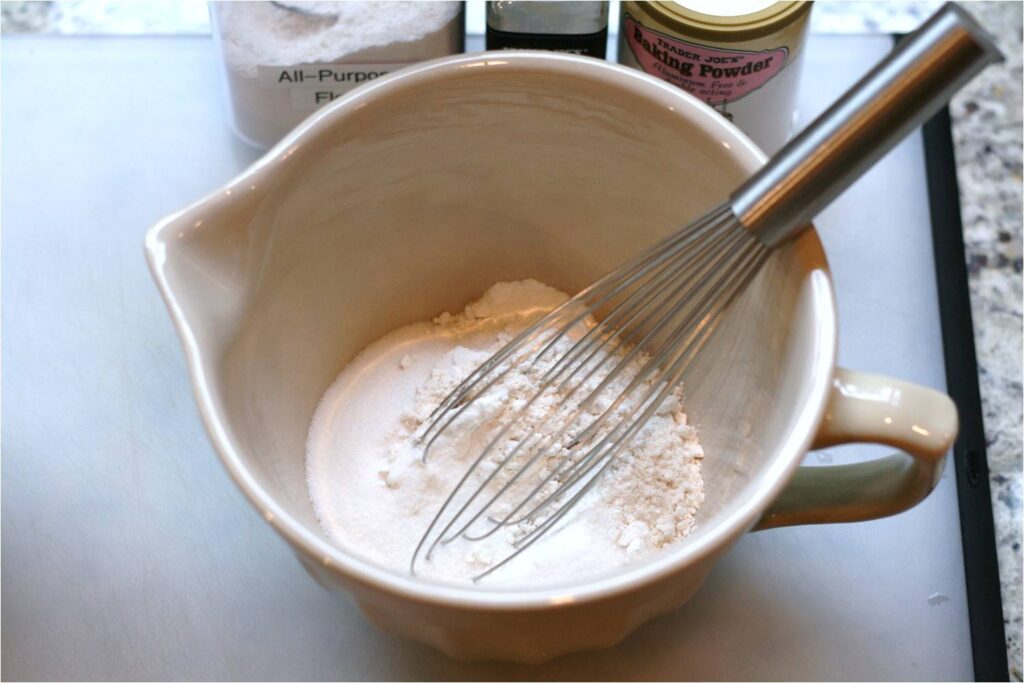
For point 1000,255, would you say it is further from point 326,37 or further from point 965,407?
point 326,37

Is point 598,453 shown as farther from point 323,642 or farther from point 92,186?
point 92,186

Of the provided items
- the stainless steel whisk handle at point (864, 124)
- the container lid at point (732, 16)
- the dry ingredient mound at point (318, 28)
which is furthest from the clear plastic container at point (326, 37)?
the stainless steel whisk handle at point (864, 124)

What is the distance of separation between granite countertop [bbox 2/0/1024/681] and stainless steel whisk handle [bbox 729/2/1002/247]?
205 millimetres

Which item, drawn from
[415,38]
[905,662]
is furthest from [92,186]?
[905,662]

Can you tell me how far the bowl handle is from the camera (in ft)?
1.24

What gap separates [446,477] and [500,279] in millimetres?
116

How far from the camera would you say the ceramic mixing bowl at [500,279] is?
37 centimetres

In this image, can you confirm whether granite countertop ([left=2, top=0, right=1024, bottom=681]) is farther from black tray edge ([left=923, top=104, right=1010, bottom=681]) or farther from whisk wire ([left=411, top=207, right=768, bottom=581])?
whisk wire ([left=411, top=207, right=768, bottom=581])

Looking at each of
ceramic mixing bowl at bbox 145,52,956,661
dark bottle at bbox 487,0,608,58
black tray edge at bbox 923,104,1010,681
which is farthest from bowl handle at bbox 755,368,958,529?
dark bottle at bbox 487,0,608,58

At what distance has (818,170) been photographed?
390 mm

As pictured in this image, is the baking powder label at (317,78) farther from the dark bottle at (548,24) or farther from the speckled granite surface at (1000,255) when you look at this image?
the speckled granite surface at (1000,255)

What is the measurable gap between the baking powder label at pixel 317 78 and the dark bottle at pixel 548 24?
2.0 inches

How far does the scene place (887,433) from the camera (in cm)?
38

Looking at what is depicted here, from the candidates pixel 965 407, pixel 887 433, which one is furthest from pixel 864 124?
pixel 965 407
